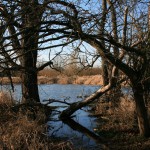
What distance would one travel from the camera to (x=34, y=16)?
24.6 feet

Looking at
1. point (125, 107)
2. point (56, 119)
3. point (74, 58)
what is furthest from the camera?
point (56, 119)

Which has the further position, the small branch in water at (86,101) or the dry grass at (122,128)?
the small branch in water at (86,101)

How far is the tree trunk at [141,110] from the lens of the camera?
9375mm

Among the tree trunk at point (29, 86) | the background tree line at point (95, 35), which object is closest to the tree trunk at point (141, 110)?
the background tree line at point (95, 35)

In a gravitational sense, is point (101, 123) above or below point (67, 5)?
below

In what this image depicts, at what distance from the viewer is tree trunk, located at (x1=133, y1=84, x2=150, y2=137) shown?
30.8 feet

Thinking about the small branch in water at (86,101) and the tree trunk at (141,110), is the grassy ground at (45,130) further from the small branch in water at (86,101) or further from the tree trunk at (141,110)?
the small branch in water at (86,101)

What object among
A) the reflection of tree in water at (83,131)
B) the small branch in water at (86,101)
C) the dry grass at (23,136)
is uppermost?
the small branch in water at (86,101)

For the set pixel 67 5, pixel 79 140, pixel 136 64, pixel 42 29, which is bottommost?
pixel 79 140

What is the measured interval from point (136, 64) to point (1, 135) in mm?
3755

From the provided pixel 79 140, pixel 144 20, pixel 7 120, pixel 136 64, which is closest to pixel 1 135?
pixel 7 120

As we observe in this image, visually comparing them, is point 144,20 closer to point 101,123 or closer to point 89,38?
point 89,38

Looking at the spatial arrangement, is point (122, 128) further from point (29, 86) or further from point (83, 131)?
point (29, 86)

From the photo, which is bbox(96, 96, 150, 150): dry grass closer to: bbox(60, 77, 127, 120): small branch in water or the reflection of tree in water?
→ the reflection of tree in water
